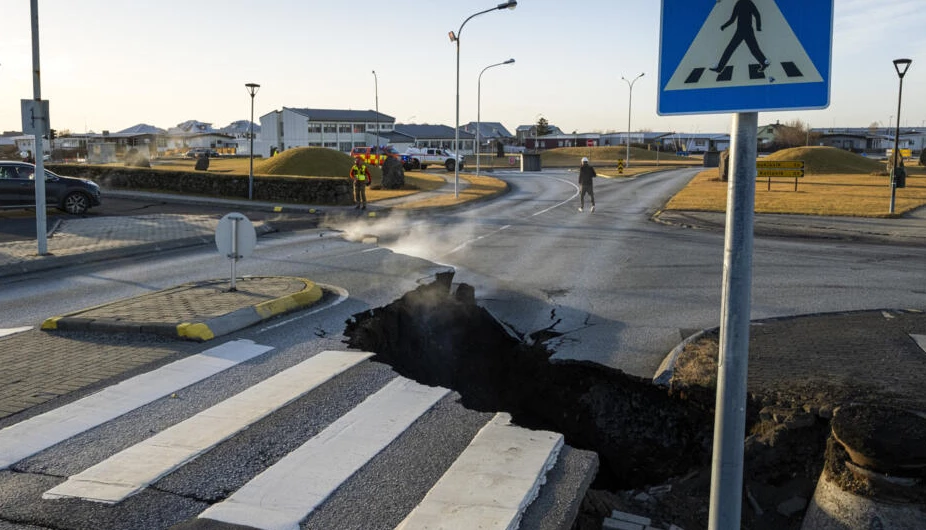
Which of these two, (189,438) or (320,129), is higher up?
(320,129)

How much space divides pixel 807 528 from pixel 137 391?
5081 mm

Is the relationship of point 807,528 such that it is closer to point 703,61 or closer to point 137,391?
point 703,61

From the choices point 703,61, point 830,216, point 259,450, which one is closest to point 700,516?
point 259,450

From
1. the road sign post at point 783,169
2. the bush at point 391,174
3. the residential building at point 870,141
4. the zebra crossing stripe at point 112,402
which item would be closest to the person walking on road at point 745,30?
the zebra crossing stripe at point 112,402

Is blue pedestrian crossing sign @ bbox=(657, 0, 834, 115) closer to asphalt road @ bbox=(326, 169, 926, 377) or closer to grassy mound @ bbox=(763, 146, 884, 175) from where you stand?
asphalt road @ bbox=(326, 169, 926, 377)

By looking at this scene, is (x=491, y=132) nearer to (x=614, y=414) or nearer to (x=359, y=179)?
(x=359, y=179)

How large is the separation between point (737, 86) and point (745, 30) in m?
0.21

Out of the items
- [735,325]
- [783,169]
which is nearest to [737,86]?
[735,325]

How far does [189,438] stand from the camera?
493cm

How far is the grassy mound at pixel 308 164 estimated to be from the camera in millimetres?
36375

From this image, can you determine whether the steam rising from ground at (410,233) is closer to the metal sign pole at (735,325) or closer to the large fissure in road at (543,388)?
the large fissure in road at (543,388)

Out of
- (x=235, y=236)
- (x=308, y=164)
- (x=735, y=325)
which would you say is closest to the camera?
(x=735, y=325)

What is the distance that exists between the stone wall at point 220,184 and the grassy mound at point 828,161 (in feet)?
115

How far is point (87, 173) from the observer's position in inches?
1302
